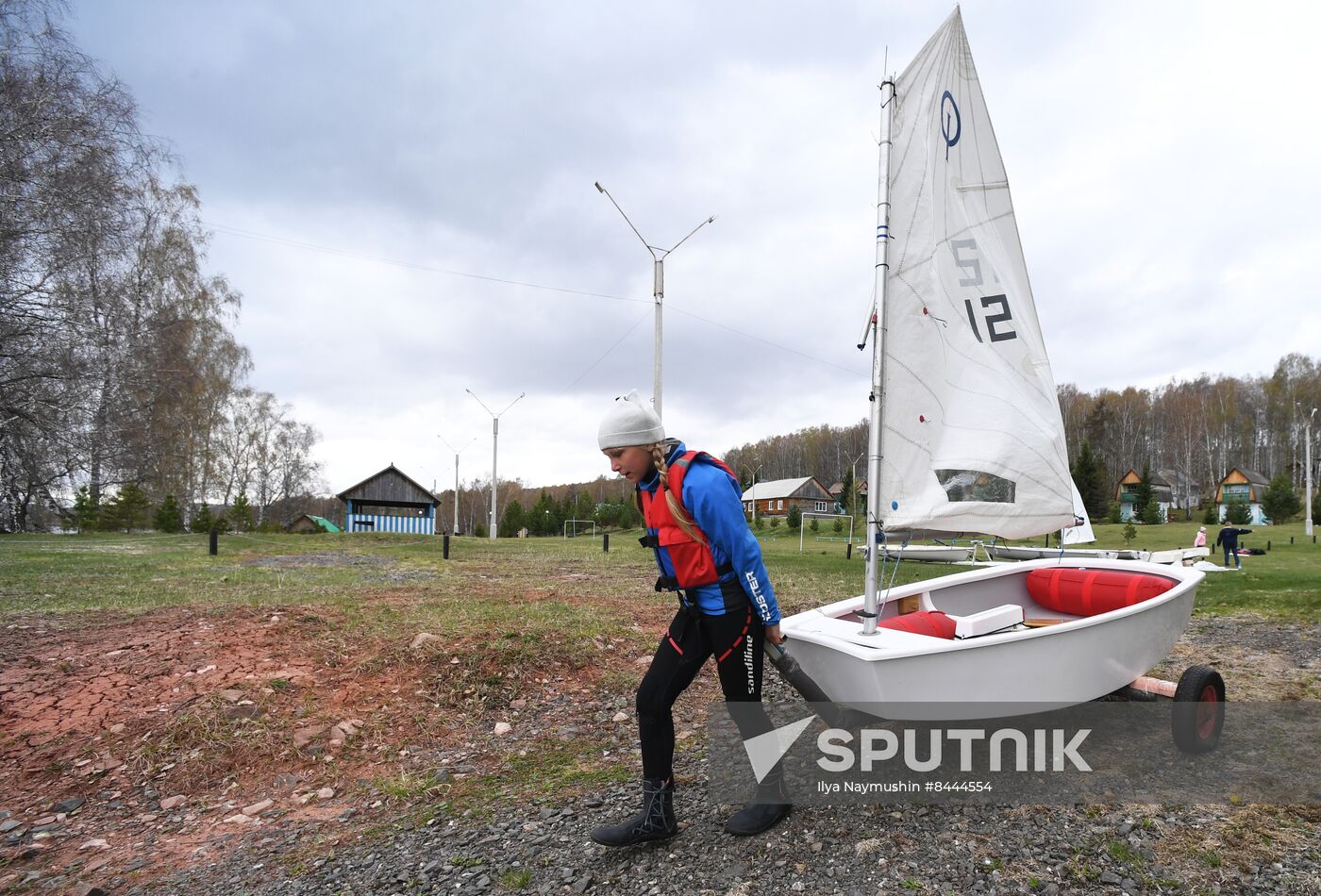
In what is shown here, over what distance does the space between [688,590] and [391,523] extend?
51205 mm

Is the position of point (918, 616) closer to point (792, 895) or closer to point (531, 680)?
point (792, 895)

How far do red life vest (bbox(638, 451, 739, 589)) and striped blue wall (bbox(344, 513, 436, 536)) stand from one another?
48520 mm

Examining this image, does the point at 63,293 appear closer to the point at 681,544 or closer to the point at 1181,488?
the point at 681,544

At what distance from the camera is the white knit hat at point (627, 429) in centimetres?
316

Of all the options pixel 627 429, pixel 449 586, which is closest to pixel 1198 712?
pixel 627 429

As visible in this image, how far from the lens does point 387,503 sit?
48281 millimetres

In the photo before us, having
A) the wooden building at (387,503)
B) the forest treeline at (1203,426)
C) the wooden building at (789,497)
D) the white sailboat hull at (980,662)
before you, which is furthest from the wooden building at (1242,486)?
the white sailboat hull at (980,662)

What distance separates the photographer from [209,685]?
214 inches

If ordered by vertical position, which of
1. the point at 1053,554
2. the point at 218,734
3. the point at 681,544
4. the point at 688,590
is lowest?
the point at 218,734

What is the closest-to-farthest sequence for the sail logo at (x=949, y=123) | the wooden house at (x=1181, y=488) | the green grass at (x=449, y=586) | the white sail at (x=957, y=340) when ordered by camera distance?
the white sail at (x=957, y=340) < the sail logo at (x=949, y=123) < the green grass at (x=449, y=586) < the wooden house at (x=1181, y=488)

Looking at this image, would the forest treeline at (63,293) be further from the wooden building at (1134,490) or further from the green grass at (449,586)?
the wooden building at (1134,490)

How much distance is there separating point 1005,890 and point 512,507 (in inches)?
2478

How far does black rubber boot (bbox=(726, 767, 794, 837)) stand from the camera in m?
3.29

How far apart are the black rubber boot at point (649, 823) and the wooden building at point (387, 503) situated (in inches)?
1795
